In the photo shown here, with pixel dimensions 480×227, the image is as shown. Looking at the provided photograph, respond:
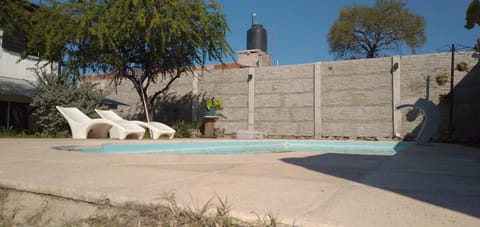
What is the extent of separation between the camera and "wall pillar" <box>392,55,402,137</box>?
10.8 m

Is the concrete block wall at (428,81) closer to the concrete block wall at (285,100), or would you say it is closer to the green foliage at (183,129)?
the concrete block wall at (285,100)

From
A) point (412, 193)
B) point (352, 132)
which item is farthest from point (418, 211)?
point (352, 132)

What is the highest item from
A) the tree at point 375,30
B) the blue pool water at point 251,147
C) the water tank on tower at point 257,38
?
the water tank on tower at point 257,38

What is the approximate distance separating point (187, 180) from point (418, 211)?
1477 millimetres

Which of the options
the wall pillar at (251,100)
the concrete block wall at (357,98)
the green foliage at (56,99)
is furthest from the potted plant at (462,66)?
the green foliage at (56,99)

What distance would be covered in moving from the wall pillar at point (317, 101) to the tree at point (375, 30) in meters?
15.1

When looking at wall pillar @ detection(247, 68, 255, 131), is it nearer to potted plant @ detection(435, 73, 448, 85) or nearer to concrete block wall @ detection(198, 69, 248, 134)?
concrete block wall @ detection(198, 69, 248, 134)

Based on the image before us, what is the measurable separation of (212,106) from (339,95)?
5101 mm

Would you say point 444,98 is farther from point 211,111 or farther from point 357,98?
point 211,111

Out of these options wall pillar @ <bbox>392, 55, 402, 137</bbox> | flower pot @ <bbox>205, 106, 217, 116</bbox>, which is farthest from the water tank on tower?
wall pillar @ <bbox>392, 55, 402, 137</bbox>

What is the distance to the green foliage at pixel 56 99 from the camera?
10.4 metres

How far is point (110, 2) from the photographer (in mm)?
10562

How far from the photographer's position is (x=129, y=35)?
10.3 meters

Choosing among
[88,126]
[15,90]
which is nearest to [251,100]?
[88,126]
